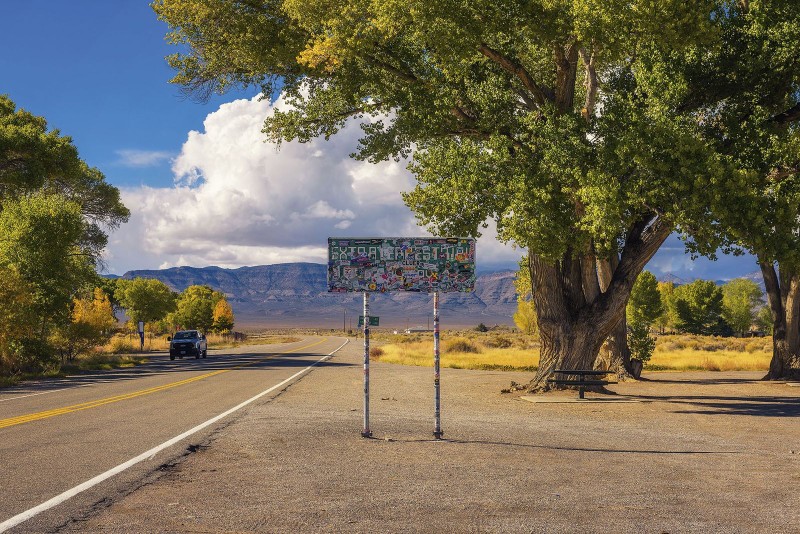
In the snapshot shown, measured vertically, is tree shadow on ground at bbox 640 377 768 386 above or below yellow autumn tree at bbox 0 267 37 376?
below

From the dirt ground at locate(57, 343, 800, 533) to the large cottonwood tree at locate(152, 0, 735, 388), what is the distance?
14.1 feet

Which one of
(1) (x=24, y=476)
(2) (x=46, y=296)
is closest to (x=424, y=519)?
(1) (x=24, y=476)

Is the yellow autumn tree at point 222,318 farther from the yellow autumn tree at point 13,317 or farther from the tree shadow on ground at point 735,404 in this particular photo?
the tree shadow on ground at point 735,404

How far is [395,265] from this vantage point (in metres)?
12.4

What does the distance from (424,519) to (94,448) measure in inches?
240

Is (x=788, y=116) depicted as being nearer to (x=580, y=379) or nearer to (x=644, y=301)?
(x=580, y=379)

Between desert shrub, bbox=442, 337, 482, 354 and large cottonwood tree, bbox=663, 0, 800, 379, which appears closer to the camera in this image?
large cottonwood tree, bbox=663, 0, 800, 379

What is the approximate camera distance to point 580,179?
16.1 m

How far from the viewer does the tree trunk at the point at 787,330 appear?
27.4 metres


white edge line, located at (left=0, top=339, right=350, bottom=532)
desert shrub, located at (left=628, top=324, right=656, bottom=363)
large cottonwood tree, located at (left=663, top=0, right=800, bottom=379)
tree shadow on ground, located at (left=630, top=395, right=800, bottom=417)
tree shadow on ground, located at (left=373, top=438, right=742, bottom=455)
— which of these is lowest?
tree shadow on ground, located at (left=630, top=395, right=800, bottom=417)

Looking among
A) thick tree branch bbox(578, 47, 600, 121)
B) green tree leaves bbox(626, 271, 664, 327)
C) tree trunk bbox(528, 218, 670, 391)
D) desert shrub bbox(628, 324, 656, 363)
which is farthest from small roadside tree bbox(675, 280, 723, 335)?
thick tree branch bbox(578, 47, 600, 121)

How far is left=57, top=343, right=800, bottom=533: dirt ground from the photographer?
668 centimetres

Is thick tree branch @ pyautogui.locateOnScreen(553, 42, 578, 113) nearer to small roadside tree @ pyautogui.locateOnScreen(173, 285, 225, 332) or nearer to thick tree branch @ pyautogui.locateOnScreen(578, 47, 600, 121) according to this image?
thick tree branch @ pyautogui.locateOnScreen(578, 47, 600, 121)

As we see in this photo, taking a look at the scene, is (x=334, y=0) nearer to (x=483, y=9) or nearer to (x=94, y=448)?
(x=483, y=9)
